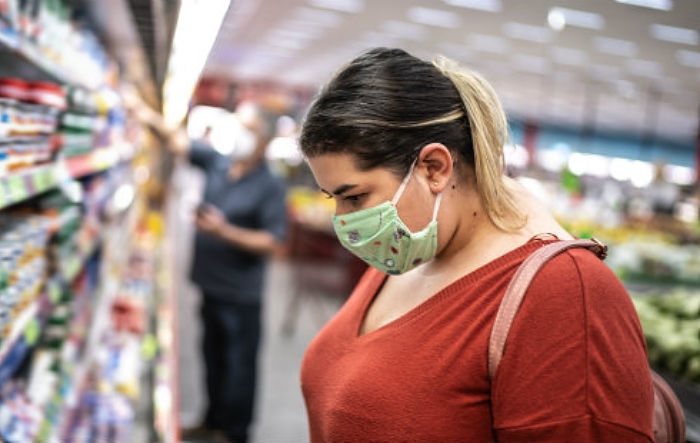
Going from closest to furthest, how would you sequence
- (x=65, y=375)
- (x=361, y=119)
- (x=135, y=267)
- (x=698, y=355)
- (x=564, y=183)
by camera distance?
(x=361, y=119)
(x=698, y=355)
(x=65, y=375)
(x=564, y=183)
(x=135, y=267)

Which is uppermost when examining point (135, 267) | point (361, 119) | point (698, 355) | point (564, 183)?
point (361, 119)

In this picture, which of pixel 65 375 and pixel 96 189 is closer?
pixel 65 375

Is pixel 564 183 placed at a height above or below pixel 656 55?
below

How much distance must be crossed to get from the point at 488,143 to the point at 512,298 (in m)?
0.34

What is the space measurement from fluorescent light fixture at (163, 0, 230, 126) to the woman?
67cm

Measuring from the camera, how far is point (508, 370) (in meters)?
1.08

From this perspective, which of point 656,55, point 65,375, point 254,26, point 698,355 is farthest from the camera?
point 254,26

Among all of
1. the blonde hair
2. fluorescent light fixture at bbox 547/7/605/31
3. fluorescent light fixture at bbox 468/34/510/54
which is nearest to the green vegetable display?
fluorescent light fixture at bbox 547/7/605/31

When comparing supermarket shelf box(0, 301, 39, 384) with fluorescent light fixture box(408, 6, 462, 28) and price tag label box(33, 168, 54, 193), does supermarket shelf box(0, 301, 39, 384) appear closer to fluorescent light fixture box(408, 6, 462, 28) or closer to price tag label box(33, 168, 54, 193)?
price tag label box(33, 168, 54, 193)

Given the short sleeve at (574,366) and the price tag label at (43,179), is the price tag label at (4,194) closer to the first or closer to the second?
the price tag label at (43,179)

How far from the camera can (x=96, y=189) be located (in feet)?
10.5

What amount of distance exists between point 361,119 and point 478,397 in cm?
54

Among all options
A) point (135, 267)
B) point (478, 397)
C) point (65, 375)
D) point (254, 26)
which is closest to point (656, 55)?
point (478, 397)

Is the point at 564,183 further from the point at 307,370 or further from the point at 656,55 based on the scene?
the point at 307,370
